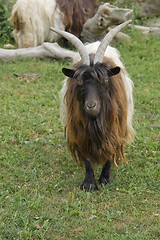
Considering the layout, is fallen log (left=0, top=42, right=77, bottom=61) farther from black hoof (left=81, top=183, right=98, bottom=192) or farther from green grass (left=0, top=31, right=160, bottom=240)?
black hoof (left=81, top=183, right=98, bottom=192)

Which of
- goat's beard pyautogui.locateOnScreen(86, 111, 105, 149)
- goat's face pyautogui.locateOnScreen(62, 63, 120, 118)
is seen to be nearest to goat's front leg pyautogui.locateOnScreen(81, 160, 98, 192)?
goat's beard pyautogui.locateOnScreen(86, 111, 105, 149)

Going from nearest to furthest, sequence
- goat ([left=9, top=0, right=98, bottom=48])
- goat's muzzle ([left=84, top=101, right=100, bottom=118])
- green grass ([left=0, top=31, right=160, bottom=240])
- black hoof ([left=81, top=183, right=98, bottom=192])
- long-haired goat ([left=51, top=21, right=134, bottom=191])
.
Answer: green grass ([left=0, top=31, right=160, bottom=240])
goat's muzzle ([left=84, top=101, right=100, bottom=118])
long-haired goat ([left=51, top=21, right=134, bottom=191])
black hoof ([left=81, top=183, right=98, bottom=192])
goat ([left=9, top=0, right=98, bottom=48])

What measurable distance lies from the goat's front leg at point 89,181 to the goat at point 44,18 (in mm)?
5925

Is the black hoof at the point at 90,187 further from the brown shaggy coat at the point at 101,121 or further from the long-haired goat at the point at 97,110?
the brown shaggy coat at the point at 101,121

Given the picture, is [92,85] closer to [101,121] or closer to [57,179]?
[101,121]

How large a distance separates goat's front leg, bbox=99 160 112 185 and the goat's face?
3.26ft

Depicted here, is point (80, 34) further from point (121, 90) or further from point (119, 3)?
point (121, 90)

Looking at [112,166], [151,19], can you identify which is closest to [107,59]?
[112,166]

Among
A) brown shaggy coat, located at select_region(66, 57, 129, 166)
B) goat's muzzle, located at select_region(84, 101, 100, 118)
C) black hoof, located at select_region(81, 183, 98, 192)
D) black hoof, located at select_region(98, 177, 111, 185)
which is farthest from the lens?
black hoof, located at select_region(98, 177, 111, 185)

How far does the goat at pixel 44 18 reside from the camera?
977cm

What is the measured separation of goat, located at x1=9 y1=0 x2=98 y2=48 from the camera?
9.77m

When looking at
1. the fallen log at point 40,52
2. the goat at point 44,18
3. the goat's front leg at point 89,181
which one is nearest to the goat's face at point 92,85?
the goat's front leg at point 89,181

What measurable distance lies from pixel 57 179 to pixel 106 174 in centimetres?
64

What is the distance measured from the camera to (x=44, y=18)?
9.90 m
